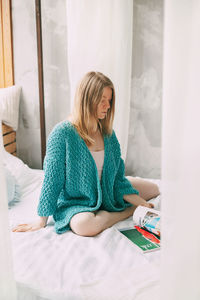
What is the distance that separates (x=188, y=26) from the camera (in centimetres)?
78

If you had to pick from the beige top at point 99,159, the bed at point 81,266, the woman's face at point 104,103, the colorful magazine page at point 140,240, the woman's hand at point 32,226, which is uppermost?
the woman's face at point 104,103

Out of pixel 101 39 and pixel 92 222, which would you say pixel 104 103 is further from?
pixel 101 39

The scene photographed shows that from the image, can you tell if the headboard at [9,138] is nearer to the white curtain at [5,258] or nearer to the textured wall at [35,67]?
the textured wall at [35,67]

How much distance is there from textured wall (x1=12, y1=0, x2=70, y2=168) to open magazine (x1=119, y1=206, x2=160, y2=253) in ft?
4.04

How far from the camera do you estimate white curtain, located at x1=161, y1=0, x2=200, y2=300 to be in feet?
2.56

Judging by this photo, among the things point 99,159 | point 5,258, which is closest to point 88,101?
point 99,159

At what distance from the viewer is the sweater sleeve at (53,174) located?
5.16 ft

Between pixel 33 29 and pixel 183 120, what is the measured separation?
→ 6.63ft

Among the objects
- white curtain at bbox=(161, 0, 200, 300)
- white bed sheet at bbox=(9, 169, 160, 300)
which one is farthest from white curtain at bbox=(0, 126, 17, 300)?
white curtain at bbox=(161, 0, 200, 300)

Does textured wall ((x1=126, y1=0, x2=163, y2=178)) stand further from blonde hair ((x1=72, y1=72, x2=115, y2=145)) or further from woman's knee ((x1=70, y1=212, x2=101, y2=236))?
woman's knee ((x1=70, y1=212, x2=101, y2=236))

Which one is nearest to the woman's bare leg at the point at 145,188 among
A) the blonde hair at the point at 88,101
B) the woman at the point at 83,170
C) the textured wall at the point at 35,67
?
the woman at the point at 83,170

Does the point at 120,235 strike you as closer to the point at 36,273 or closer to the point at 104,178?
the point at 104,178

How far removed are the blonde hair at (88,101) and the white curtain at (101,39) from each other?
0.62m

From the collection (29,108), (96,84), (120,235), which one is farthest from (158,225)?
(29,108)
